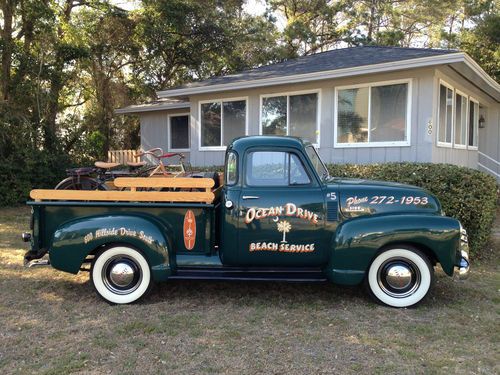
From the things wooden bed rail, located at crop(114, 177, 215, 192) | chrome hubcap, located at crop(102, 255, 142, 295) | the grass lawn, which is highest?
wooden bed rail, located at crop(114, 177, 215, 192)

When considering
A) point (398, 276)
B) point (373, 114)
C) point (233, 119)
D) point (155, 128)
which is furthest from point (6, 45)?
point (398, 276)

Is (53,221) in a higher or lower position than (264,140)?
lower

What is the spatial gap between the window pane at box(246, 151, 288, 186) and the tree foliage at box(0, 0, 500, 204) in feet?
35.4

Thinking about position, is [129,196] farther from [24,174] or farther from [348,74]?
[24,174]

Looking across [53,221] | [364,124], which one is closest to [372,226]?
[53,221]

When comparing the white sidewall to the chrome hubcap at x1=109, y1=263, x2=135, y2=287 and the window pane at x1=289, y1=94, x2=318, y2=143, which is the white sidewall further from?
the window pane at x1=289, y1=94, x2=318, y2=143

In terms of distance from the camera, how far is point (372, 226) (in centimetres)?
468

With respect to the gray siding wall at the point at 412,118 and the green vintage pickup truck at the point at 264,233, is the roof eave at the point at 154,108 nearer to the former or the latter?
the gray siding wall at the point at 412,118

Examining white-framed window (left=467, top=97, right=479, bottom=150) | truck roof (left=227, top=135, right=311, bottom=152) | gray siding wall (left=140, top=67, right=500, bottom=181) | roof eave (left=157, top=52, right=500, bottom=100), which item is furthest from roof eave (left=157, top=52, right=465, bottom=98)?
truck roof (left=227, top=135, right=311, bottom=152)

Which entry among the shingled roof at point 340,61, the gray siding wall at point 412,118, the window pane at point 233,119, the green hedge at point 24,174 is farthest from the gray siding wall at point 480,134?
the green hedge at point 24,174

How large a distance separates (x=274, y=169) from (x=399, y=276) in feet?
5.81

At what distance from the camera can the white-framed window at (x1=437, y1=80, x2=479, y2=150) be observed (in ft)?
33.0

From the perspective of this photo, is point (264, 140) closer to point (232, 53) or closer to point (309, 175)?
point (309, 175)

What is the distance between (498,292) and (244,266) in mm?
3144
